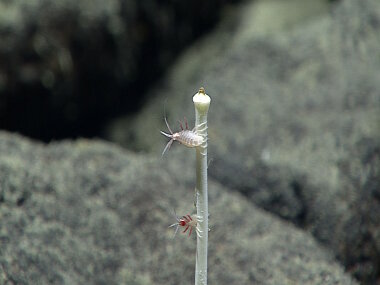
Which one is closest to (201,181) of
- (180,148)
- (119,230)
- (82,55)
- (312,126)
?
(119,230)

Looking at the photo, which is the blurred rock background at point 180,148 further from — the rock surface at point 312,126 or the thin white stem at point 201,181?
the thin white stem at point 201,181

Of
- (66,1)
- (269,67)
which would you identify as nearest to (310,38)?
(269,67)

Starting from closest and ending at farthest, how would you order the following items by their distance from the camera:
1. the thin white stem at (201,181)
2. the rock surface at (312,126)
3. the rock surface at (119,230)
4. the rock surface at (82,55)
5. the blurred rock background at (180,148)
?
1. the thin white stem at (201,181)
2. the rock surface at (119,230)
3. the blurred rock background at (180,148)
4. the rock surface at (312,126)
5. the rock surface at (82,55)

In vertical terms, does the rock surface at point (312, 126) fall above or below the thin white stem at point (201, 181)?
above

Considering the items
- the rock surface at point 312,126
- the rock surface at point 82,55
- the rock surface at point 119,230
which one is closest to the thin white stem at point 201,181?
the rock surface at point 119,230

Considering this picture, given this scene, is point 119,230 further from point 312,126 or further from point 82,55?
point 82,55

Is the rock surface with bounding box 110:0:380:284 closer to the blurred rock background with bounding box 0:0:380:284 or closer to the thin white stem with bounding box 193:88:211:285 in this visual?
the blurred rock background with bounding box 0:0:380:284

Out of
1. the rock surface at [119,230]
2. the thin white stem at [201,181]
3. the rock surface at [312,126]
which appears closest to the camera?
the thin white stem at [201,181]
